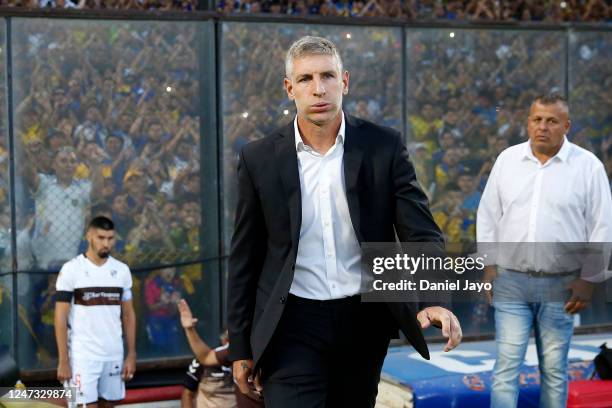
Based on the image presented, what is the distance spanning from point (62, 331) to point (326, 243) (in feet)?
13.9

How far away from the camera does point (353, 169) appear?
3951 mm

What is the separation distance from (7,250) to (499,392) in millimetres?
4001

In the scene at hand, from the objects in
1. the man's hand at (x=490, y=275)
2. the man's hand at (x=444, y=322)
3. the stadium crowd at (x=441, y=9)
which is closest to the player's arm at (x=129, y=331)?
the stadium crowd at (x=441, y=9)

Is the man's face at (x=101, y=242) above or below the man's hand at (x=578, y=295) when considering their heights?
above

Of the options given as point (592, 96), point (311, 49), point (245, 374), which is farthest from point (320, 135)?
A: point (592, 96)

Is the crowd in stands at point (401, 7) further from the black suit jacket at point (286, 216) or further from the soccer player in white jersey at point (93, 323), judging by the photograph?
the black suit jacket at point (286, 216)

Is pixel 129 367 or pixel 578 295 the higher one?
pixel 578 295


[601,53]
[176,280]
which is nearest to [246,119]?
[176,280]

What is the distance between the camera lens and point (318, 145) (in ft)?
13.4

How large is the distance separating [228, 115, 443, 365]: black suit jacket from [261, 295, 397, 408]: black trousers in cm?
7

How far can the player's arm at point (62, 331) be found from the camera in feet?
25.3

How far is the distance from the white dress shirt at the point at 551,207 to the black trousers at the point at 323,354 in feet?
7.22

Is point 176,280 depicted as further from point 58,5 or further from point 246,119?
point 58,5

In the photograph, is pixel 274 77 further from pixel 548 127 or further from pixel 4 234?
pixel 548 127
